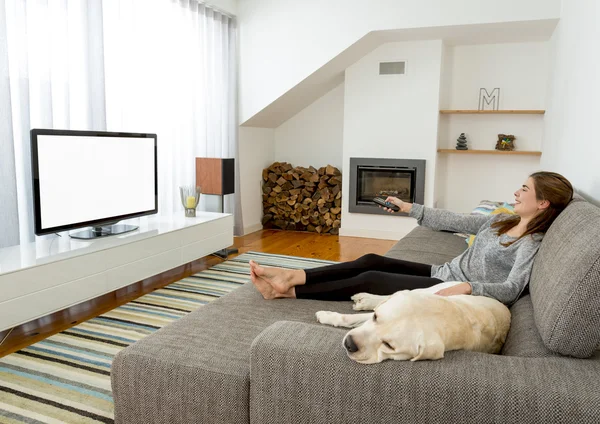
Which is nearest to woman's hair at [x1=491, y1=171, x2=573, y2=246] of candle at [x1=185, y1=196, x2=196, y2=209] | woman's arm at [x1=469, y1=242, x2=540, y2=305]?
woman's arm at [x1=469, y1=242, x2=540, y2=305]

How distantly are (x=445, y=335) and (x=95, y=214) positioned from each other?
2725 mm

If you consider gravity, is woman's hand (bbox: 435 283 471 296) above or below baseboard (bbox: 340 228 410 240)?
above

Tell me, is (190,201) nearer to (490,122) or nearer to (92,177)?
(92,177)

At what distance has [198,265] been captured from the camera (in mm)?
4391

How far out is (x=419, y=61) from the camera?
532cm

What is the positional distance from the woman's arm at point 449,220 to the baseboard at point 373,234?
283cm

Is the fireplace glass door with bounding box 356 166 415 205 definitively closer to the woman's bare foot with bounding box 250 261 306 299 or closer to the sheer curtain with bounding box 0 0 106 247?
the sheer curtain with bounding box 0 0 106 247

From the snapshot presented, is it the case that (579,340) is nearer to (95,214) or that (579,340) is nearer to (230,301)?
(230,301)

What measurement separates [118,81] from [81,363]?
226 cm


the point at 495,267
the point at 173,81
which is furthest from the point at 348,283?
the point at 173,81

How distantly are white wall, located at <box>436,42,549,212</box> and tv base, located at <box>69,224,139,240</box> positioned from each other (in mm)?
3489

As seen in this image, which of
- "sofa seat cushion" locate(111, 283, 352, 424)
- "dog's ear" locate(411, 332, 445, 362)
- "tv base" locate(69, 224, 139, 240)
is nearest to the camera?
"dog's ear" locate(411, 332, 445, 362)

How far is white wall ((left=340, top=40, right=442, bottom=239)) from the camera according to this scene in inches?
210

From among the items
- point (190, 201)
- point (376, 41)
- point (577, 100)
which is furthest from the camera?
point (376, 41)
